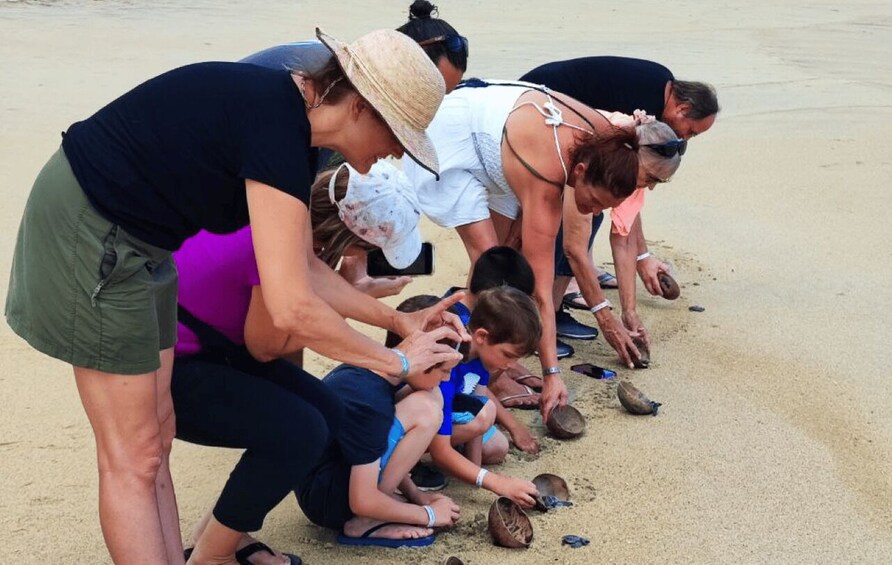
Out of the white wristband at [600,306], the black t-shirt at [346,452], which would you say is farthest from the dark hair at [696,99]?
the black t-shirt at [346,452]

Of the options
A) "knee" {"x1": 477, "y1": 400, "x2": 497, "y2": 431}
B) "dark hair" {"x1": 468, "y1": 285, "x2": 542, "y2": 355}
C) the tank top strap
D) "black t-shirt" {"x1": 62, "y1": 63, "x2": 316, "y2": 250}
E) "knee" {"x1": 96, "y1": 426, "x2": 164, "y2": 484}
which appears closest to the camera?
"black t-shirt" {"x1": 62, "y1": 63, "x2": 316, "y2": 250}

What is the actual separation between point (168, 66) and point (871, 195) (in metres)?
5.98

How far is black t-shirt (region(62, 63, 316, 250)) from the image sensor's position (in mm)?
2217

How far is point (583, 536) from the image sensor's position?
316 centimetres

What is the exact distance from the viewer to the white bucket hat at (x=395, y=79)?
225cm

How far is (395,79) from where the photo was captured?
2.26 metres

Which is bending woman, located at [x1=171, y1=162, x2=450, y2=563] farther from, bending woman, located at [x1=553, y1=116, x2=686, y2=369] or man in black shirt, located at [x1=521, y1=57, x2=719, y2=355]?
man in black shirt, located at [x1=521, y1=57, x2=719, y2=355]

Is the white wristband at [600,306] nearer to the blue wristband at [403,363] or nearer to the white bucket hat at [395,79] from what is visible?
the blue wristband at [403,363]

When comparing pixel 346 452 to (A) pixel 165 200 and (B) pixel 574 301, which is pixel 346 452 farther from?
(B) pixel 574 301

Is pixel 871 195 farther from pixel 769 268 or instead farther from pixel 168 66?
pixel 168 66

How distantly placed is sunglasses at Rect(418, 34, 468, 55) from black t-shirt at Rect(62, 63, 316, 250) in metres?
1.68

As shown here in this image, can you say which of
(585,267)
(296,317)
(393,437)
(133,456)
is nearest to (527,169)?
(585,267)

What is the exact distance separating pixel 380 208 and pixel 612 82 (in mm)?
1927

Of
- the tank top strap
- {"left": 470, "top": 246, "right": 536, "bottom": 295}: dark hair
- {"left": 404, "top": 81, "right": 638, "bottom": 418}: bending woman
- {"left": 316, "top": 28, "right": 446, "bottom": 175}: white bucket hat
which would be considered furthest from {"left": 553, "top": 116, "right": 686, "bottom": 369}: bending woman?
{"left": 316, "top": 28, "right": 446, "bottom": 175}: white bucket hat
